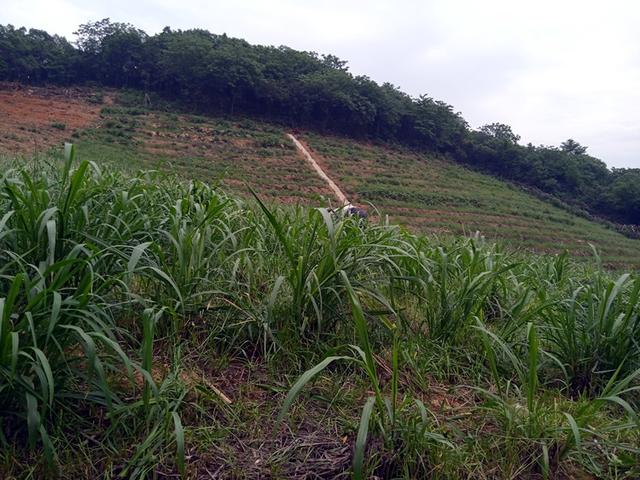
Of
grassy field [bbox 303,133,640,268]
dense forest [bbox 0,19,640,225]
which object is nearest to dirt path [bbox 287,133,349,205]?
grassy field [bbox 303,133,640,268]

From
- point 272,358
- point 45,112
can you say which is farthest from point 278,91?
point 272,358

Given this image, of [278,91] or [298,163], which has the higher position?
[278,91]

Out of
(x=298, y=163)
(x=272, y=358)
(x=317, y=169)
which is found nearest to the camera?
(x=272, y=358)

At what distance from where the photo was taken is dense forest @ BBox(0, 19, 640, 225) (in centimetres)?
3681

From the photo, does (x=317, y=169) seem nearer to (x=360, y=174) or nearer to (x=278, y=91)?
(x=360, y=174)

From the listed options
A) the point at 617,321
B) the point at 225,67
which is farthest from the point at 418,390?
the point at 225,67

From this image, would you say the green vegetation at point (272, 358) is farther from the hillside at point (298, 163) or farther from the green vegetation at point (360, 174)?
the hillside at point (298, 163)

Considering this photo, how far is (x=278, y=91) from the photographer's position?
38.9m

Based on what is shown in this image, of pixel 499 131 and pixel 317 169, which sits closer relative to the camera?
pixel 317 169

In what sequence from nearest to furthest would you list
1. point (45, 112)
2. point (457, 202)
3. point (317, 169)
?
point (457, 202) → point (317, 169) → point (45, 112)

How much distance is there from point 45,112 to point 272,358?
33.0 m

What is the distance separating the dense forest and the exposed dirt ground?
295 cm

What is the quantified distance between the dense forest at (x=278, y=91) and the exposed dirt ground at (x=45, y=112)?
9.69 feet

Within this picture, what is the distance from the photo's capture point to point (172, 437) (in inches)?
53.2
